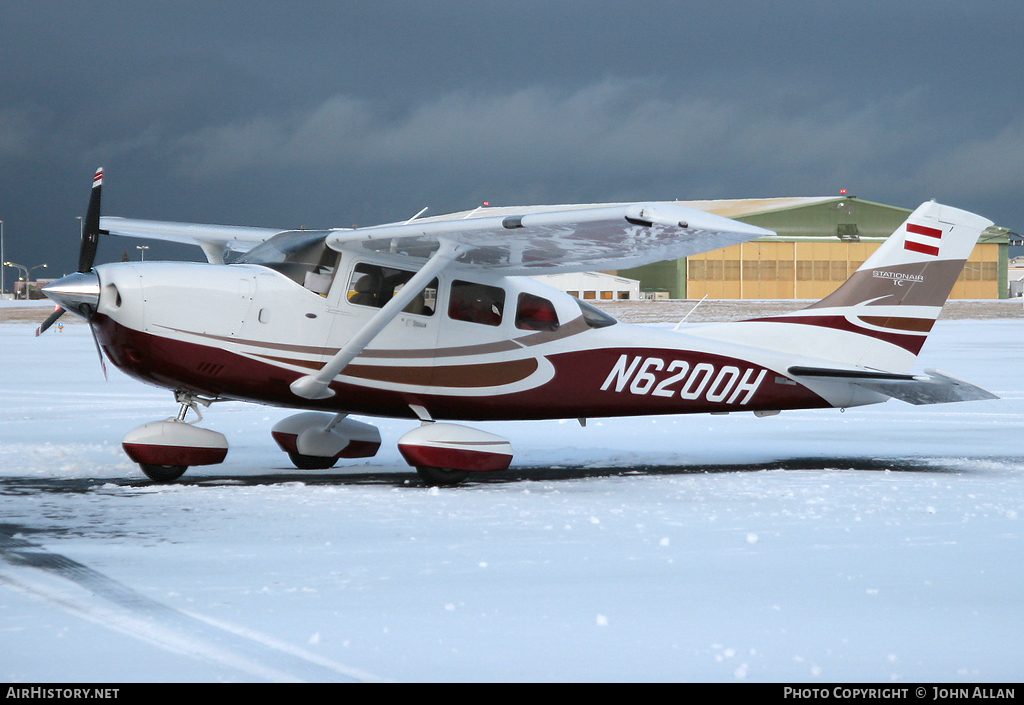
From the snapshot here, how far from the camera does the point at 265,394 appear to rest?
327 inches

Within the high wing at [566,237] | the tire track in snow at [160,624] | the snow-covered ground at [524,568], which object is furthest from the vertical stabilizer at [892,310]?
the tire track in snow at [160,624]

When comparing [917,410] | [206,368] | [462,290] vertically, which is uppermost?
[462,290]

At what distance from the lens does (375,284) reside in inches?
334

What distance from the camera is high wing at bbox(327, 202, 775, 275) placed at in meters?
6.78

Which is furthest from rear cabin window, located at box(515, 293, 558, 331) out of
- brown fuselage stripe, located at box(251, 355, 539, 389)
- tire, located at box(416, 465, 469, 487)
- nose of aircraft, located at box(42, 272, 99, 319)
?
nose of aircraft, located at box(42, 272, 99, 319)

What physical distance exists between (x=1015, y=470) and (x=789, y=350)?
223 centimetres

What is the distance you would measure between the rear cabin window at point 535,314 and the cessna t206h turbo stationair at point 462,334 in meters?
0.01

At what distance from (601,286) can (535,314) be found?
5303 cm

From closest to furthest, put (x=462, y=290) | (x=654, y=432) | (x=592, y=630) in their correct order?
(x=592, y=630) → (x=462, y=290) → (x=654, y=432)

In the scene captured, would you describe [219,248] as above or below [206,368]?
above
